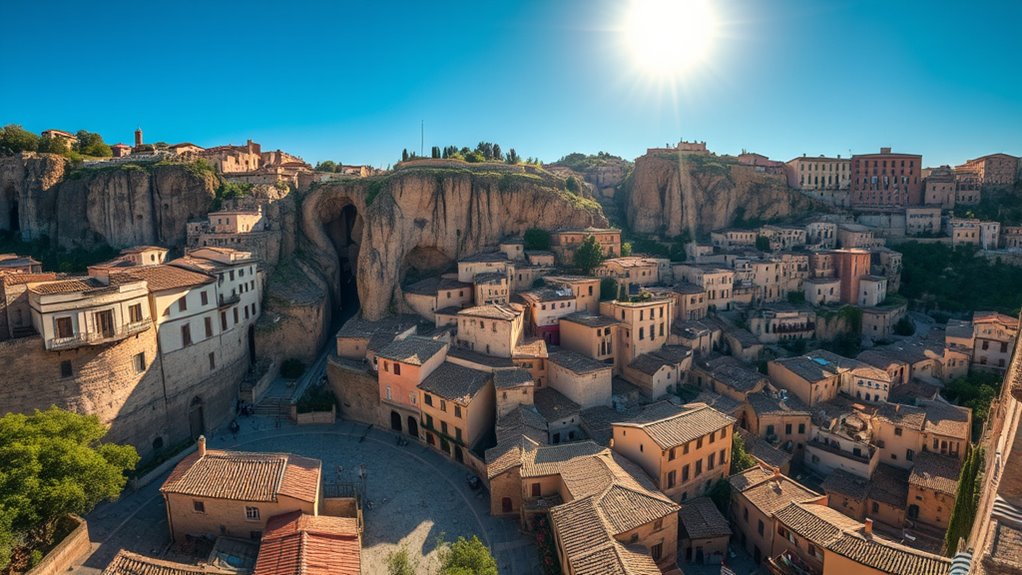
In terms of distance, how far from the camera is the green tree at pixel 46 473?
19375 mm

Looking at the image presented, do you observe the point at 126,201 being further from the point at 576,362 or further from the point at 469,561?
the point at 469,561

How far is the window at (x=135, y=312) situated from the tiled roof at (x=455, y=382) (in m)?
17.0

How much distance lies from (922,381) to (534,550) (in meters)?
37.9

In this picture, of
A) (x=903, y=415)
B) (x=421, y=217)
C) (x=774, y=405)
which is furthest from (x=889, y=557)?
(x=421, y=217)

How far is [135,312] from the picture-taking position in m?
30.7

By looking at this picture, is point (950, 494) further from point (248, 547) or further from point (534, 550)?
point (248, 547)

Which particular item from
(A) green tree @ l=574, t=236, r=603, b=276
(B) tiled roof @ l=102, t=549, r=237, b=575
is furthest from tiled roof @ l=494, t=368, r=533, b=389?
(A) green tree @ l=574, t=236, r=603, b=276

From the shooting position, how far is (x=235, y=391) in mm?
39531

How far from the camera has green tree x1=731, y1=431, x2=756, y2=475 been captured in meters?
31.2

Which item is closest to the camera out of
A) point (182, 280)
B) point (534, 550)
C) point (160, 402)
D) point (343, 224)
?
point (534, 550)

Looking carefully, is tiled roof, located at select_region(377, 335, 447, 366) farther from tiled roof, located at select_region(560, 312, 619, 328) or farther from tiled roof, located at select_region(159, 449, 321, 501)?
tiled roof, located at select_region(560, 312, 619, 328)

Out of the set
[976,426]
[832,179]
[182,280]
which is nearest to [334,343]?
[182,280]

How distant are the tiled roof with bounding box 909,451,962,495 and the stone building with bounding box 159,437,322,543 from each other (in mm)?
33640

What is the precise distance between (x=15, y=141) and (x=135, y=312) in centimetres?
5038
